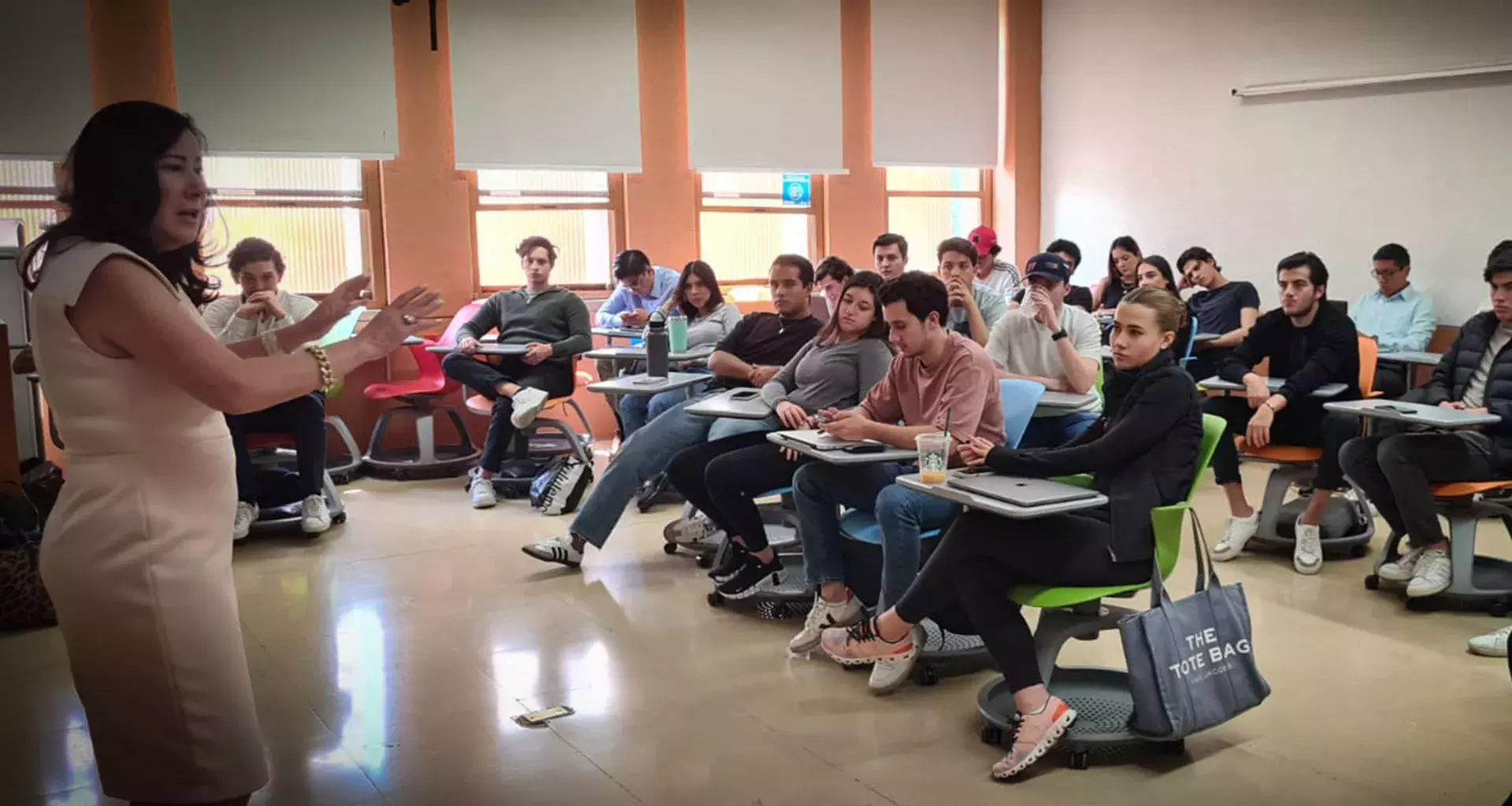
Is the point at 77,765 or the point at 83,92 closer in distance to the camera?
the point at 77,765

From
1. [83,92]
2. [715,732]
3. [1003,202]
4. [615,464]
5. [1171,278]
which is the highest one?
[83,92]

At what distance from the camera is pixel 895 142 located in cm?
901

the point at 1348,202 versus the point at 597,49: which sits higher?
the point at 597,49

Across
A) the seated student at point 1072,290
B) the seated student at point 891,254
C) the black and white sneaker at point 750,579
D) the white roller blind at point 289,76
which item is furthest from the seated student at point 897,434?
the white roller blind at point 289,76

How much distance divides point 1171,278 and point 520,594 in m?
5.04

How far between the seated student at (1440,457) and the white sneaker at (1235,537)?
1.80 feet

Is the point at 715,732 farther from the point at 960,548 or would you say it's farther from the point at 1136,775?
the point at 1136,775

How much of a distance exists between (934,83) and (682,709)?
669cm

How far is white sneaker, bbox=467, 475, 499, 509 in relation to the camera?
20.3ft

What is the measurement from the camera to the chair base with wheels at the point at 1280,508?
16.1ft

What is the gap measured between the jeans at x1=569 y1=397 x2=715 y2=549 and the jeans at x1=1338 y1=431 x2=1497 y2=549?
7.96 ft

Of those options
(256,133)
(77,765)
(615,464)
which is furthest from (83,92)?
(77,765)

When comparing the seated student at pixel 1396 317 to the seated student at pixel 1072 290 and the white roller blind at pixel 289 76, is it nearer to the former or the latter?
the seated student at pixel 1072 290

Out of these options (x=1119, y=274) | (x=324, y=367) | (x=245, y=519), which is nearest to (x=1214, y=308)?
(x=1119, y=274)
